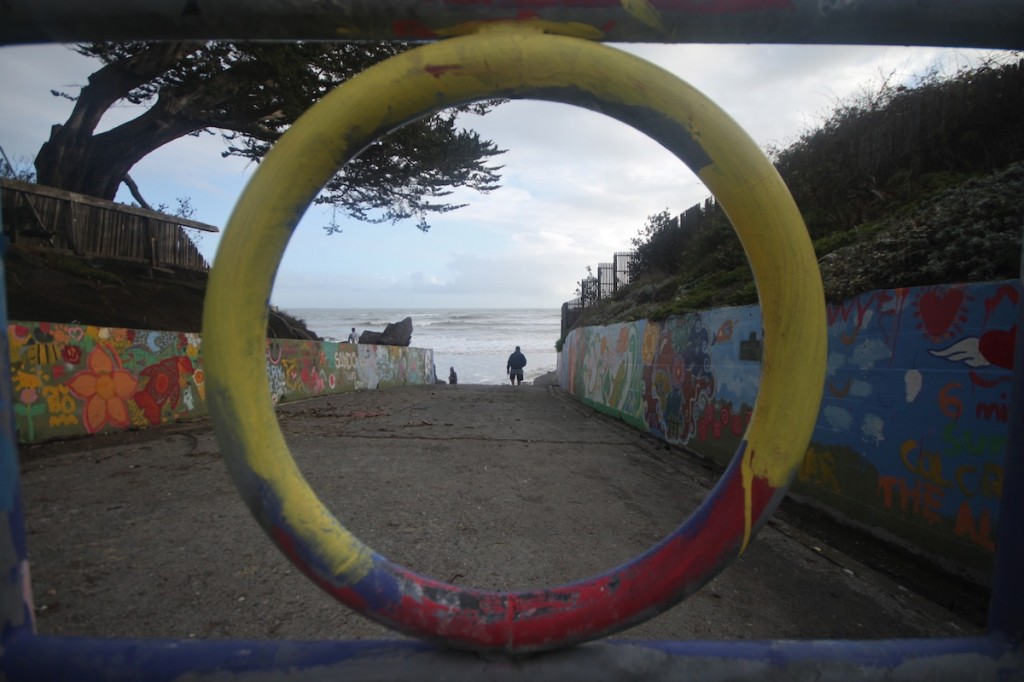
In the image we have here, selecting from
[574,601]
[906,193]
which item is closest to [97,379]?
[574,601]

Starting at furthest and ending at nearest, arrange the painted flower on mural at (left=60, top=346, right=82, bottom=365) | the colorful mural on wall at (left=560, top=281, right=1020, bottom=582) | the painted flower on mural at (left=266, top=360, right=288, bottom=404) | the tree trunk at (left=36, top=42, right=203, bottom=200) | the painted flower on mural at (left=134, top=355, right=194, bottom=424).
Answer: the painted flower on mural at (left=266, top=360, right=288, bottom=404) < the tree trunk at (left=36, top=42, right=203, bottom=200) < the painted flower on mural at (left=134, top=355, right=194, bottom=424) < the painted flower on mural at (left=60, top=346, right=82, bottom=365) < the colorful mural on wall at (left=560, top=281, right=1020, bottom=582)

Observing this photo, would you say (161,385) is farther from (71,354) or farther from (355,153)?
(355,153)

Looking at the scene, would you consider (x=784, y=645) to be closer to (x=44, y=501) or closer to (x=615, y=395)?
(x=44, y=501)

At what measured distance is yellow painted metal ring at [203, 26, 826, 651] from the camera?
93 cm

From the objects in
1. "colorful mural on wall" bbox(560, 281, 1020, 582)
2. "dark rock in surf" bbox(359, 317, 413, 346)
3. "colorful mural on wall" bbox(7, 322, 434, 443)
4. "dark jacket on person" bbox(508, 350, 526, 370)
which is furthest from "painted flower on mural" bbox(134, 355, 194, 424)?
"dark rock in surf" bbox(359, 317, 413, 346)

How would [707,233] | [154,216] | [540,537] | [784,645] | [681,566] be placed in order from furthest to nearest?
[154,216] → [707,233] → [540,537] → [784,645] → [681,566]

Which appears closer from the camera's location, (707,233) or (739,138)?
(739,138)

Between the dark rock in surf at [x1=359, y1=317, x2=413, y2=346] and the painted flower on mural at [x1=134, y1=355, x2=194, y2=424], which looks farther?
the dark rock in surf at [x1=359, y1=317, x2=413, y2=346]

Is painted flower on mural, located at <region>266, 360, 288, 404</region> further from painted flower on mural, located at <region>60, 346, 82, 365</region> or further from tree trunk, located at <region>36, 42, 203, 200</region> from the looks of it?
tree trunk, located at <region>36, 42, 203, 200</region>

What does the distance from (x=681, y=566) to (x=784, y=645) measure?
1.04 ft

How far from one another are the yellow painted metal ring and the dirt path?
5.27 ft

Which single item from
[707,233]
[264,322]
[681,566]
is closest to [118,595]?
[264,322]

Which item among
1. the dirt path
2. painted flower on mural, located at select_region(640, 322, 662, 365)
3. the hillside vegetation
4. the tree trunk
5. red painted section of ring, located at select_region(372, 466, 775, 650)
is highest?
the tree trunk

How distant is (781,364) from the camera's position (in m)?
0.96
